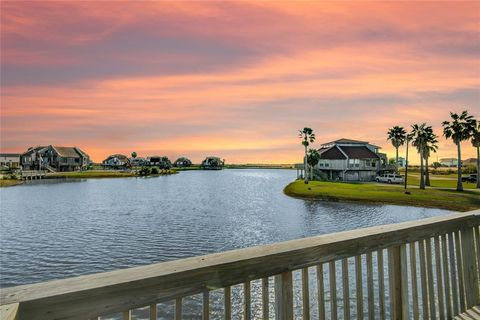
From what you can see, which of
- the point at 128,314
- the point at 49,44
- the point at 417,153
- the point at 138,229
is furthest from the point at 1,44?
the point at 417,153

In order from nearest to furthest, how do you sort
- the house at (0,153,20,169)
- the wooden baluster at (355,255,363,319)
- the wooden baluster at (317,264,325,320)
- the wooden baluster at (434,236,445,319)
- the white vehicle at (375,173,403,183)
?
1. the wooden baluster at (317,264,325,320)
2. the wooden baluster at (355,255,363,319)
3. the wooden baluster at (434,236,445,319)
4. the white vehicle at (375,173,403,183)
5. the house at (0,153,20,169)

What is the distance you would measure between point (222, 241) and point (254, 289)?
366 inches

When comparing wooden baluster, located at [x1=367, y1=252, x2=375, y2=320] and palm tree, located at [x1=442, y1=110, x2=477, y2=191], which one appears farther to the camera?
palm tree, located at [x1=442, y1=110, x2=477, y2=191]

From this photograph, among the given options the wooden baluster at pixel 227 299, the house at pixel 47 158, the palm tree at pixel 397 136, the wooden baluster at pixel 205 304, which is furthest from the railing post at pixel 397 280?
the house at pixel 47 158

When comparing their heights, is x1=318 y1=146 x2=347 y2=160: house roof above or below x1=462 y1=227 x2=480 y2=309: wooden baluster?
above

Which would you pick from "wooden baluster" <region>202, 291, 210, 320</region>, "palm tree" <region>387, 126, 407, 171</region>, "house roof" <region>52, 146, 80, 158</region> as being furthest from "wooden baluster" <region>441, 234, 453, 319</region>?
"house roof" <region>52, 146, 80, 158</region>

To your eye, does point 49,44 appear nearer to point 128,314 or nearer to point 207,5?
point 207,5

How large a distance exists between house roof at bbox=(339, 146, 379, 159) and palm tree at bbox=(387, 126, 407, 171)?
17.0 ft

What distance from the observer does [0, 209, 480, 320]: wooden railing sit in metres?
1.73

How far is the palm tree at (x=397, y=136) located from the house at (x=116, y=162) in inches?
5299

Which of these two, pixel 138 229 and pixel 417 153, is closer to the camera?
pixel 138 229

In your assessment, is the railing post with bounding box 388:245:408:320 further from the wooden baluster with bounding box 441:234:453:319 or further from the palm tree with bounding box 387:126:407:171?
the palm tree with bounding box 387:126:407:171

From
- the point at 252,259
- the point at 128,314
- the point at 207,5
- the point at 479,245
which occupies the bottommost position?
the point at 479,245

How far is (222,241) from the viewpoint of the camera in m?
22.3
